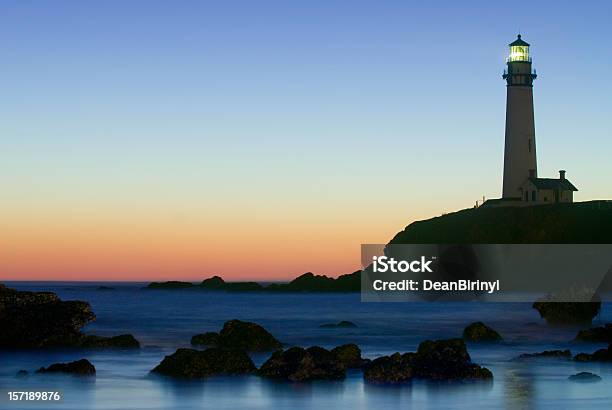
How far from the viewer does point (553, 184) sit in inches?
3406

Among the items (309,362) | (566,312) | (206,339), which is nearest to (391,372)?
(309,362)

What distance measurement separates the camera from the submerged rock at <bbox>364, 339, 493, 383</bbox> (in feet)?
78.9

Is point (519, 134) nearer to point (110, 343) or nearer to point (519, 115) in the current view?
point (519, 115)

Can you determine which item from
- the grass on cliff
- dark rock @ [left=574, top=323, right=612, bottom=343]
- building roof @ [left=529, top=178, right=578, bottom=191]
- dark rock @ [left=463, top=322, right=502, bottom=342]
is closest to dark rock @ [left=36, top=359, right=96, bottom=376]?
dark rock @ [left=463, top=322, right=502, bottom=342]

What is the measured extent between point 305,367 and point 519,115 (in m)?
60.3

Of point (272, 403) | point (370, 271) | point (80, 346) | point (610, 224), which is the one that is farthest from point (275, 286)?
point (272, 403)

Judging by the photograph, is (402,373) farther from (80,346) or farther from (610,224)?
(610,224)

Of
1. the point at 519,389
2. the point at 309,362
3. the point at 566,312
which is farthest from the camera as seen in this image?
the point at 566,312

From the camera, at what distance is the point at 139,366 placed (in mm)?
28359

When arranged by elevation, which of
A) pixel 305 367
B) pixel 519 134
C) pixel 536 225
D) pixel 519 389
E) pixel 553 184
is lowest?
pixel 519 389

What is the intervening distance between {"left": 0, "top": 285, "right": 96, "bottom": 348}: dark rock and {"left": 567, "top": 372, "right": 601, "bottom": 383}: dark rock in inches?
567

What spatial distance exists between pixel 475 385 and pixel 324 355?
3.62 metres

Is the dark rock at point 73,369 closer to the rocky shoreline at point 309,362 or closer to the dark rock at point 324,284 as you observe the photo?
the rocky shoreline at point 309,362

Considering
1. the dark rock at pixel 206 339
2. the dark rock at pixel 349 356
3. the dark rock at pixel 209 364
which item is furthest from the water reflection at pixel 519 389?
the dark rock at pixel 206 339
